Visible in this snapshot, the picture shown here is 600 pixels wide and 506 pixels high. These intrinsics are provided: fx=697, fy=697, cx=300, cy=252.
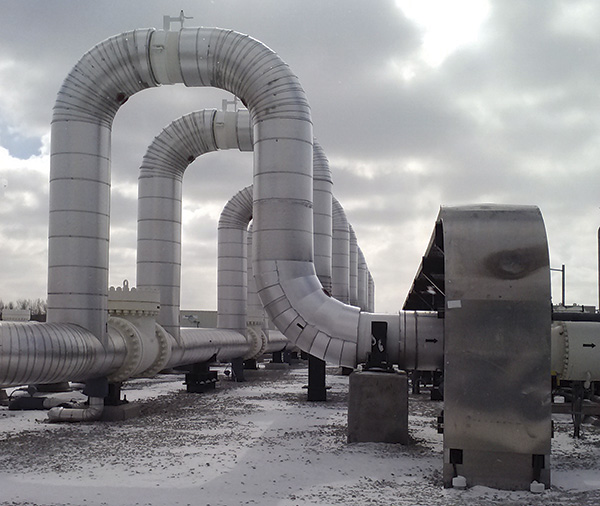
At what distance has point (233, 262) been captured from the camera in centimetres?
2809

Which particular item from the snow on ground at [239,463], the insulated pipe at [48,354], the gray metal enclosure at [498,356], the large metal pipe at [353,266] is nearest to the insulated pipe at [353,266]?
the large metal pipe at [353,266]

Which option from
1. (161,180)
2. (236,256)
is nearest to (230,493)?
(161,180)

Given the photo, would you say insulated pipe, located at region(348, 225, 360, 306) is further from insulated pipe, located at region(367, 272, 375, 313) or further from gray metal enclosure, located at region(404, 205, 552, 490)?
gray metal enclosure, located at region(404, 205, 552, 490)

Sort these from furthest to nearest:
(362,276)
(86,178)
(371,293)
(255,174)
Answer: (371,293)
(362,276)
(86,178)
(255,174)

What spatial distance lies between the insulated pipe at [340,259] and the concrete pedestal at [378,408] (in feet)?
51.2

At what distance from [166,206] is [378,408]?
34.3ft

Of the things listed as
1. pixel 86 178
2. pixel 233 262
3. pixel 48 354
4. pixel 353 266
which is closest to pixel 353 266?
pixel 353 266

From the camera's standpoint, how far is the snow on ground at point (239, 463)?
9.81 metres

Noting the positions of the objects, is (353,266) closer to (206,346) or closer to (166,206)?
(206,346)

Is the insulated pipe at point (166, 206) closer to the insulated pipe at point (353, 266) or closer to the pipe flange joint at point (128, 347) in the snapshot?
the pipe flange joint at point (128, 347)

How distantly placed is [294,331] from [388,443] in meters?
2.92

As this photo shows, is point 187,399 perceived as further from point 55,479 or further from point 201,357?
point 55,479

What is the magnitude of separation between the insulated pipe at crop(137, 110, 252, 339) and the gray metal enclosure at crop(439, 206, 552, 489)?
38.3ft

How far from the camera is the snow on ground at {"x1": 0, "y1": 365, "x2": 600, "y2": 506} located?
9812 millimetres
